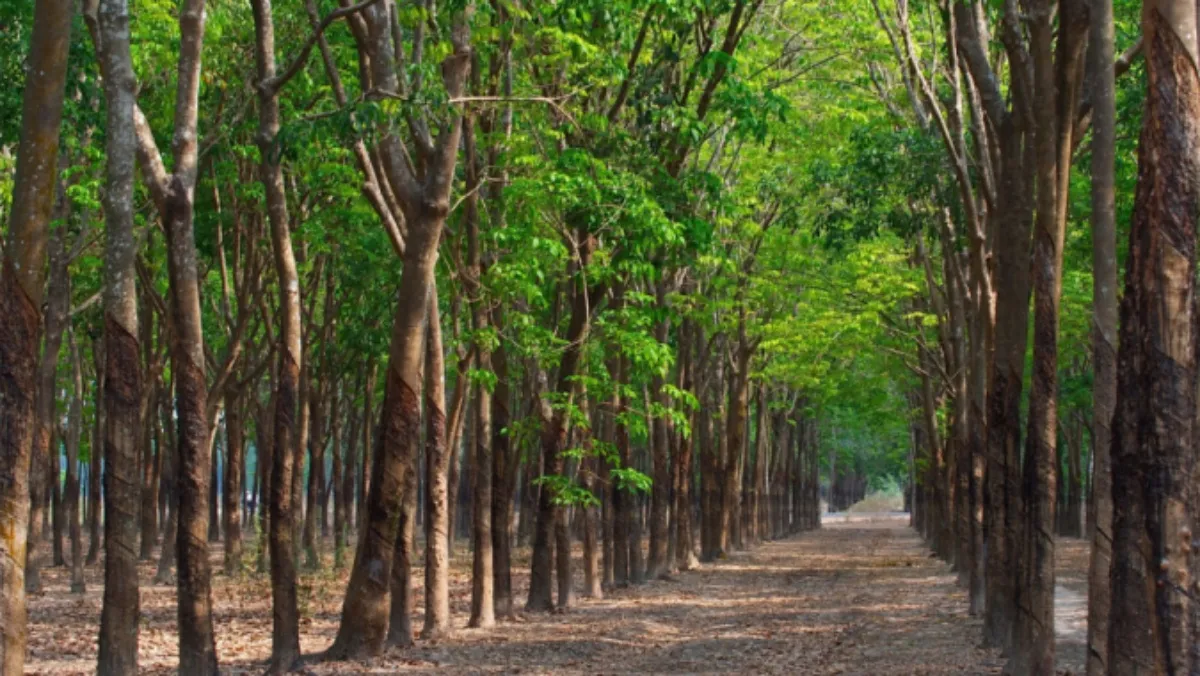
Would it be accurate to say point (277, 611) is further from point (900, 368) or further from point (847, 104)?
point (900, 368)

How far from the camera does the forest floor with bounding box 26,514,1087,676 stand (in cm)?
1662

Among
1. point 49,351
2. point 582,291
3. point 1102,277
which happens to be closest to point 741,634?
point 582,291

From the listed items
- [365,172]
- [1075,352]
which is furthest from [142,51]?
[1075,352]

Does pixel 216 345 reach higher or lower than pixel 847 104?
lower

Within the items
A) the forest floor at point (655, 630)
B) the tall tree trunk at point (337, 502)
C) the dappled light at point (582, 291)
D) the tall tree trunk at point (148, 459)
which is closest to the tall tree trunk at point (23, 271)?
the dappled light at point (582, 291)

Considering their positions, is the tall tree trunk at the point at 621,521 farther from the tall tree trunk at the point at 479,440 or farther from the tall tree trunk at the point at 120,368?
the tall tree trunk at the point at 120,368

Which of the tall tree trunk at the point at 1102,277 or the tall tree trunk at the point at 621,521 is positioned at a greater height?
the tall tree trunk at the point at 1102,277

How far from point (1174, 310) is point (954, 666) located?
9.74 m

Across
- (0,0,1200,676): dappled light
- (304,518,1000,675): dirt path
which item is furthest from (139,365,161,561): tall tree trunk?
(304,518,1000,675): dirt path

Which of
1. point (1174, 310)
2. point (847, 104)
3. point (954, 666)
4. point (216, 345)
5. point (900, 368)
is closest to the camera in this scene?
point (1174, 310)

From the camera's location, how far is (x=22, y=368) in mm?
8656

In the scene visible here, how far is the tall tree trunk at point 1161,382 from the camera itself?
23.9ft

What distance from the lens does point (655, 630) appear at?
21.0 metres

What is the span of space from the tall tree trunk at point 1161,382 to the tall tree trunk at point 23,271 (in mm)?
6092
